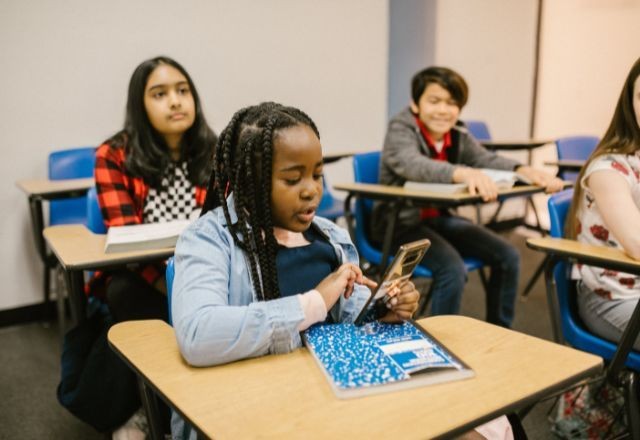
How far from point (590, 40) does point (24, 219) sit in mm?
4216

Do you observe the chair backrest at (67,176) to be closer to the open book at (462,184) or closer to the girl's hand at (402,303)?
the open book at (462,184)

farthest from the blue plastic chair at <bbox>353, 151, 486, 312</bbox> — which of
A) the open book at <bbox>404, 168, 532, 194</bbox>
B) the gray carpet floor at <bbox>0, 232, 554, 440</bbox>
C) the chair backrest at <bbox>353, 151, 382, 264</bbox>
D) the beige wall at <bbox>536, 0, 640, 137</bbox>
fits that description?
the beige wall at <bbox>536, 0, 640, 137</bbox>

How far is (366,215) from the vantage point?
2.65 metres

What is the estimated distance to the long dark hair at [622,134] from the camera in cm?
172

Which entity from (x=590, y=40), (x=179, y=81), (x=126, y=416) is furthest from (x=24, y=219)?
(x=590, y=40)

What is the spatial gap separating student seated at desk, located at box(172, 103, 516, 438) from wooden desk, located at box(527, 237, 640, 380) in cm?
66

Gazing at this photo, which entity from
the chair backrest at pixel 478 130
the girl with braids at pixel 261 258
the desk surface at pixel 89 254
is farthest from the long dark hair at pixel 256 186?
the chair backrest at pixel 478 130

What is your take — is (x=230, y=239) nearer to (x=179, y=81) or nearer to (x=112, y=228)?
(x=112, y=228)

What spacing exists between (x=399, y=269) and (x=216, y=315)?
0.31 meters

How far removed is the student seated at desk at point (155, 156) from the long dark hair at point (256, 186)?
96 cm

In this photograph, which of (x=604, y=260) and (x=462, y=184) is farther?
(x=462, y=184)

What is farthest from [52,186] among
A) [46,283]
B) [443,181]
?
[443,181]

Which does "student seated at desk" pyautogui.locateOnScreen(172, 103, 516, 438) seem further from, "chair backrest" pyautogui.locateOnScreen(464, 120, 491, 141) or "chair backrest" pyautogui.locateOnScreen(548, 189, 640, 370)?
"chair backrest" pyautogui.locateOnScreen(464, 120, 491, 141)

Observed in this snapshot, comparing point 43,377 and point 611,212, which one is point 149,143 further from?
point 611,212
